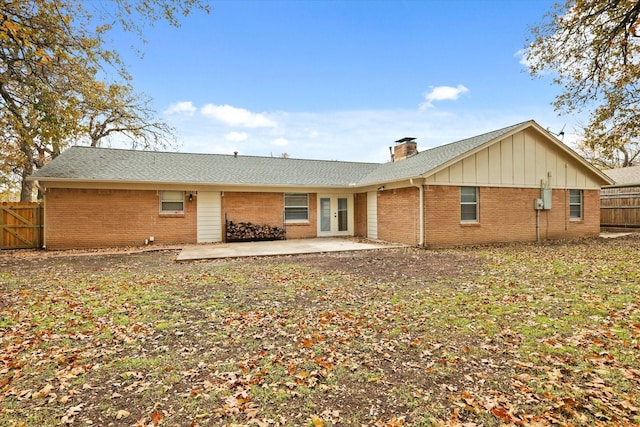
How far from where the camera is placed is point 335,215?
16688 millimetres

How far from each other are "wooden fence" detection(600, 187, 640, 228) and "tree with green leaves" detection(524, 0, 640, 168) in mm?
10986

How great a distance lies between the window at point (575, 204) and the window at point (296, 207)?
40.4 ft

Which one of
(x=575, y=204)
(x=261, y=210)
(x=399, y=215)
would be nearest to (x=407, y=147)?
(x=399, y=215)

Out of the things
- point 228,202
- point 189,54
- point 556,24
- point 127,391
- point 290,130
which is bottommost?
point 127,391

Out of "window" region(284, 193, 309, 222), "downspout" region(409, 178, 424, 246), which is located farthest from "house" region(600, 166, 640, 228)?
"window" region(284, 193, 309, 222)

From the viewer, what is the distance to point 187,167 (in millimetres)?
15531

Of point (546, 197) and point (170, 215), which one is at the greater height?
point (546, 197)

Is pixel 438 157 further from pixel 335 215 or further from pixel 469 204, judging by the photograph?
pixel 335 215

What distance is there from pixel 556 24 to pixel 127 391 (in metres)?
12.1

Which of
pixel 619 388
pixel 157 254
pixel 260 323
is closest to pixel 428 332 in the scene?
pixel 619 388

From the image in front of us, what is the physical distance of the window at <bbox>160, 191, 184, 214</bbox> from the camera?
13992mm

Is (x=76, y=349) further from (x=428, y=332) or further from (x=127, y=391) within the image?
(x=428, y=332)

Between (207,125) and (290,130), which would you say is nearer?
(207,125)

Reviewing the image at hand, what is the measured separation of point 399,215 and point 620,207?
15359mm
